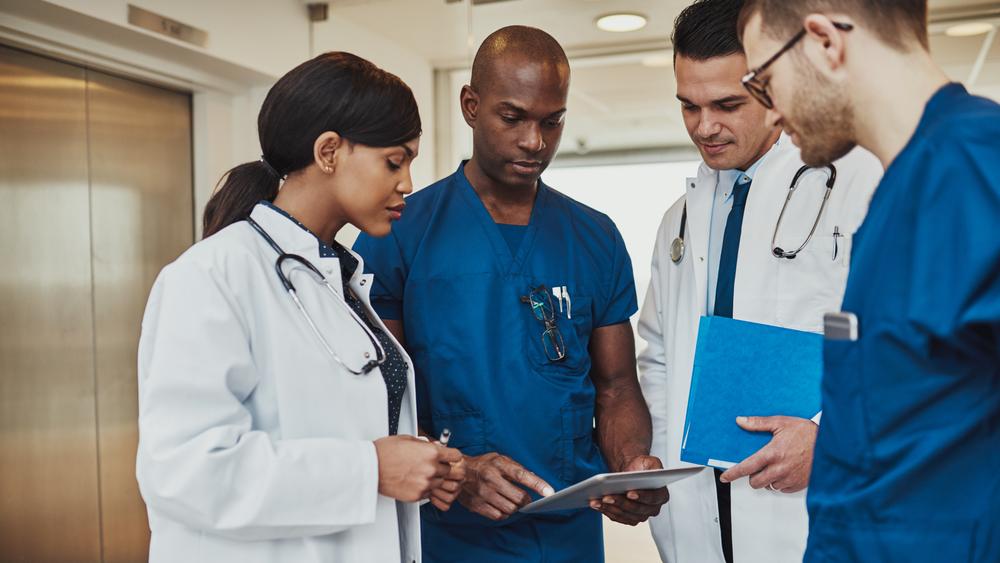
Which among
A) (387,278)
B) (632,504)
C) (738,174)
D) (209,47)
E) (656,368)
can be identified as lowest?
(632,504)

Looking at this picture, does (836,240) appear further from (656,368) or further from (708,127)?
(656,368)

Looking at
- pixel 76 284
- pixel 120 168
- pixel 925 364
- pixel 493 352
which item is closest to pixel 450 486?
pixel 493 352

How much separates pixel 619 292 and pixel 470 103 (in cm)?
53

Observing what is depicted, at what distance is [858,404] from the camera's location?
2.90 feet

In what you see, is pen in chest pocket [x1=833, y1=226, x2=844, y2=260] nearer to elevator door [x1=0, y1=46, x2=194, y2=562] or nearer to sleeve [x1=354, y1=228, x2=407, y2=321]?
sleeve [x1=354, y1=228, x2=407, y2=321]

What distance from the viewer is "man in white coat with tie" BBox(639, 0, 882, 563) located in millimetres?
1575

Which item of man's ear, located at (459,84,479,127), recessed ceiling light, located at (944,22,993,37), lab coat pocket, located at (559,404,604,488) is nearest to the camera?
lab coat pocket, located at (559,404,604,488)

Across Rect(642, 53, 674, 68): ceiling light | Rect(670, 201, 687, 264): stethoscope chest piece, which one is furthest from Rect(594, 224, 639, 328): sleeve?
Rect(642, 53, 674, 68): ceiling light

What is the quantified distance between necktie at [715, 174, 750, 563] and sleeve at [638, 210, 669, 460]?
15cm

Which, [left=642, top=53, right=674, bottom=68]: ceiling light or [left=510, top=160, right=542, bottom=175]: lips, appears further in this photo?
[left=642, top=53, right=674, bottom=68]: ceiling light

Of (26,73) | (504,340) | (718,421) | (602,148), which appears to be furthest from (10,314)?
(602,148)

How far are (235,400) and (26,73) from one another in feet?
7.14

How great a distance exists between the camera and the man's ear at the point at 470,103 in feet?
5.90

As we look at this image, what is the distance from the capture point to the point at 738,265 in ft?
5.50
